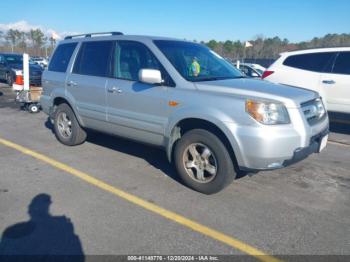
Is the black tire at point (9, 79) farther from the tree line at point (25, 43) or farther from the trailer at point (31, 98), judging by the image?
the tree line at point (25, 43)

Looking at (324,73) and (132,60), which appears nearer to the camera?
(132,60)

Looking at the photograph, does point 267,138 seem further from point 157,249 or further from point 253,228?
point 157,249

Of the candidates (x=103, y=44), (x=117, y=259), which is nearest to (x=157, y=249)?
(x=117, y=259)

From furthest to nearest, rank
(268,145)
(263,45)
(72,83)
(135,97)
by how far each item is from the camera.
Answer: (263,45)
(72,83)
(135,97)
(268,145)

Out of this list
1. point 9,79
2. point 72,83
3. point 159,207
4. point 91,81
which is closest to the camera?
point 159,207

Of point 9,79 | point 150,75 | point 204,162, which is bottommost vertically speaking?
point 204,162

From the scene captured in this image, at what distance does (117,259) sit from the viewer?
9.59 feet

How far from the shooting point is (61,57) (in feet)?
20.7

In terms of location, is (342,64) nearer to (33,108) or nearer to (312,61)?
(312,61)

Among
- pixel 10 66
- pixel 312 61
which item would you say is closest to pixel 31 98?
pixel 312 61

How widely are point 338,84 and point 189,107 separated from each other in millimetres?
4839

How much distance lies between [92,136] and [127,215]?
3.58 meters

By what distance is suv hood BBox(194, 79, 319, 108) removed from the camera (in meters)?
3.85

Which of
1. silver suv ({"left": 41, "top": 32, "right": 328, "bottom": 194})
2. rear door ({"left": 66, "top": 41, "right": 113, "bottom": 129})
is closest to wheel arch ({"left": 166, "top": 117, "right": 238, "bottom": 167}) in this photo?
silver suv ({"left": 41, "top": 32, "right": 328, "bottom": 194})
